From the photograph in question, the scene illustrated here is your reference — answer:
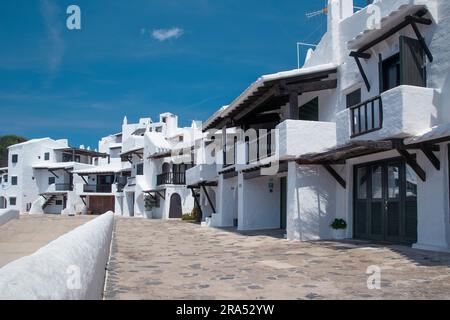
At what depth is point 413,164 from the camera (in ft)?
33.7

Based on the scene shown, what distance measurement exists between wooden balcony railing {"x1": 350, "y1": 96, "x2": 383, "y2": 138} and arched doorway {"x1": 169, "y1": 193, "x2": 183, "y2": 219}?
25.4 m

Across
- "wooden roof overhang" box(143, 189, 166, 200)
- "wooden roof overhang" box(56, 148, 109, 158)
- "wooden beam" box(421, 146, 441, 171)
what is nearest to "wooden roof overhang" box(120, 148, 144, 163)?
"wooden roof overhang" box(143, 189, 166, 200)

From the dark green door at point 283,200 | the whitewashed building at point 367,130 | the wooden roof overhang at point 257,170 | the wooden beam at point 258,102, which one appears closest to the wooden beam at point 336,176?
the whitewashed building at point 367,130

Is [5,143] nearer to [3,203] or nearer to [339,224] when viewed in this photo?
[3,203]

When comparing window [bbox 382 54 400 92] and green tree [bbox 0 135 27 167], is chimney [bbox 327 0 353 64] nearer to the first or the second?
window [bbox 382 54 400 92]

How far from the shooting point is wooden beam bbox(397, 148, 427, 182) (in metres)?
10.2

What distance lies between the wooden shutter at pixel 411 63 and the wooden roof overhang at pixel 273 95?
3944mm

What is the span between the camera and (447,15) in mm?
10258

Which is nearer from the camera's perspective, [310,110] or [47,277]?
[47,277]

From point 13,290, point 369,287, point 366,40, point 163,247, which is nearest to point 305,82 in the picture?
point 366,40

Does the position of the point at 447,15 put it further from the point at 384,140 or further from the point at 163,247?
the point at 163,247

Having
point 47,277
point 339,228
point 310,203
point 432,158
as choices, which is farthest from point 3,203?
point 47,277

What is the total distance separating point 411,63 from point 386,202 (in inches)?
153

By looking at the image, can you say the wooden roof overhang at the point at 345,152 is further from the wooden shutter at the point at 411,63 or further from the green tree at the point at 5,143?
the green tree at the point at 5,143
